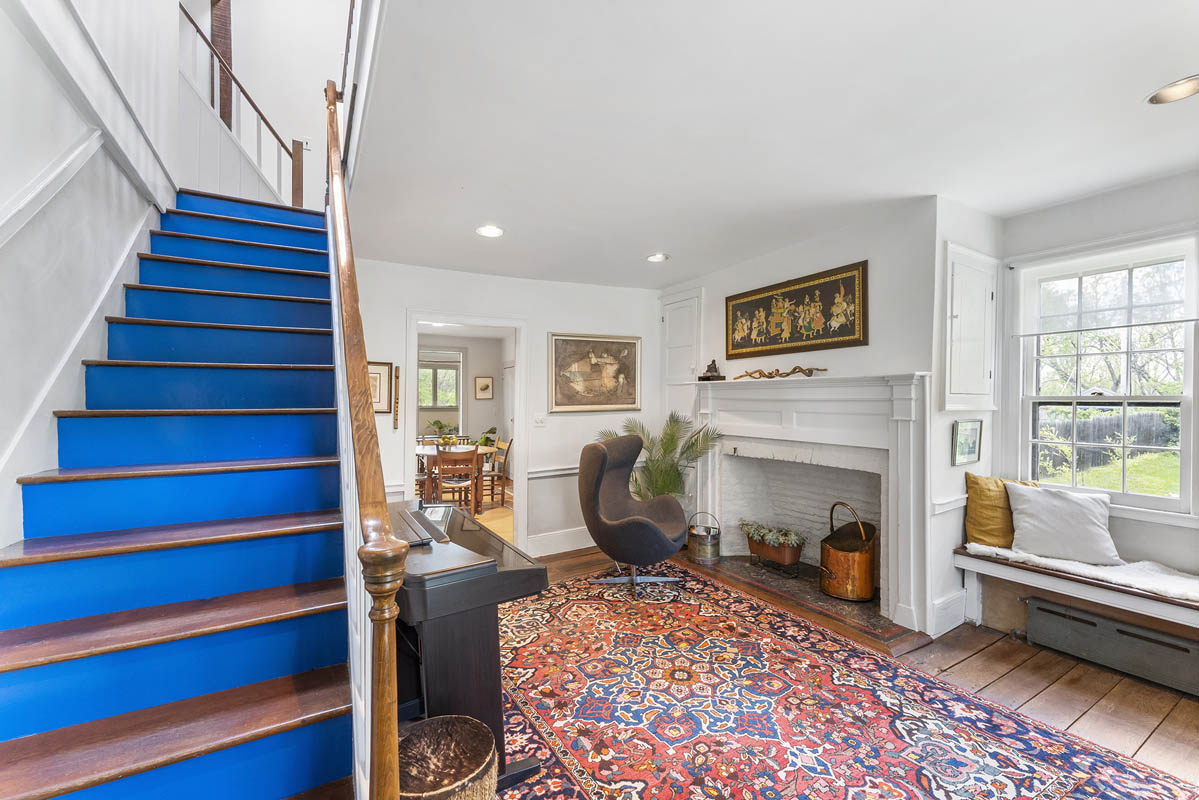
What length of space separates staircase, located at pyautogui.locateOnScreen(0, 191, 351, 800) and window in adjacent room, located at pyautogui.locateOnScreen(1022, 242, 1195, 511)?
373 centimetres

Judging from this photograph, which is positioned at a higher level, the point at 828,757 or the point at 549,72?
the point at 549,72

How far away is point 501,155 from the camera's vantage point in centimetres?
230

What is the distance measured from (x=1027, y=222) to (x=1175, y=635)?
2259 mm

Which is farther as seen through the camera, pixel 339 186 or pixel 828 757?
pixel 828 757

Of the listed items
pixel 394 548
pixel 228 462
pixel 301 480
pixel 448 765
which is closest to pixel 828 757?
pixel 448 765

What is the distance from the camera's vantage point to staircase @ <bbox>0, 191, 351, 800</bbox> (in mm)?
1025

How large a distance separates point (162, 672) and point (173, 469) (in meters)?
0.56

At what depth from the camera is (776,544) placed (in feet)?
12.9

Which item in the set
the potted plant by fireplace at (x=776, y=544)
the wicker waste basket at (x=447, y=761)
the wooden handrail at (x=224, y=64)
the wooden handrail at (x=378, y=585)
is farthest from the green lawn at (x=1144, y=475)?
the wooden handrail at (x=224, y=64)

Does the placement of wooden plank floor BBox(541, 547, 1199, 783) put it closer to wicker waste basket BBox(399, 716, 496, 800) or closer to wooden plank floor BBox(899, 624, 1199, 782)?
wooden plank floor BBox(899, 624, 1199, 782)

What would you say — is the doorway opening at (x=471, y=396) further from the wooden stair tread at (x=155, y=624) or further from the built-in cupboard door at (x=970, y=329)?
the wooden stair tread at (x=155, y=624)

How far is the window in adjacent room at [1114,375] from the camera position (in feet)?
8.39

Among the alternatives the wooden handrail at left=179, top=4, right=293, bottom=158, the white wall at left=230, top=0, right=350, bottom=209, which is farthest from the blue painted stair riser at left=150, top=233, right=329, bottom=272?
the white wall at left=230, top=0, right=350, bottom=209

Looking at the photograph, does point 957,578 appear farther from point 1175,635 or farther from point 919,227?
point 919,227
